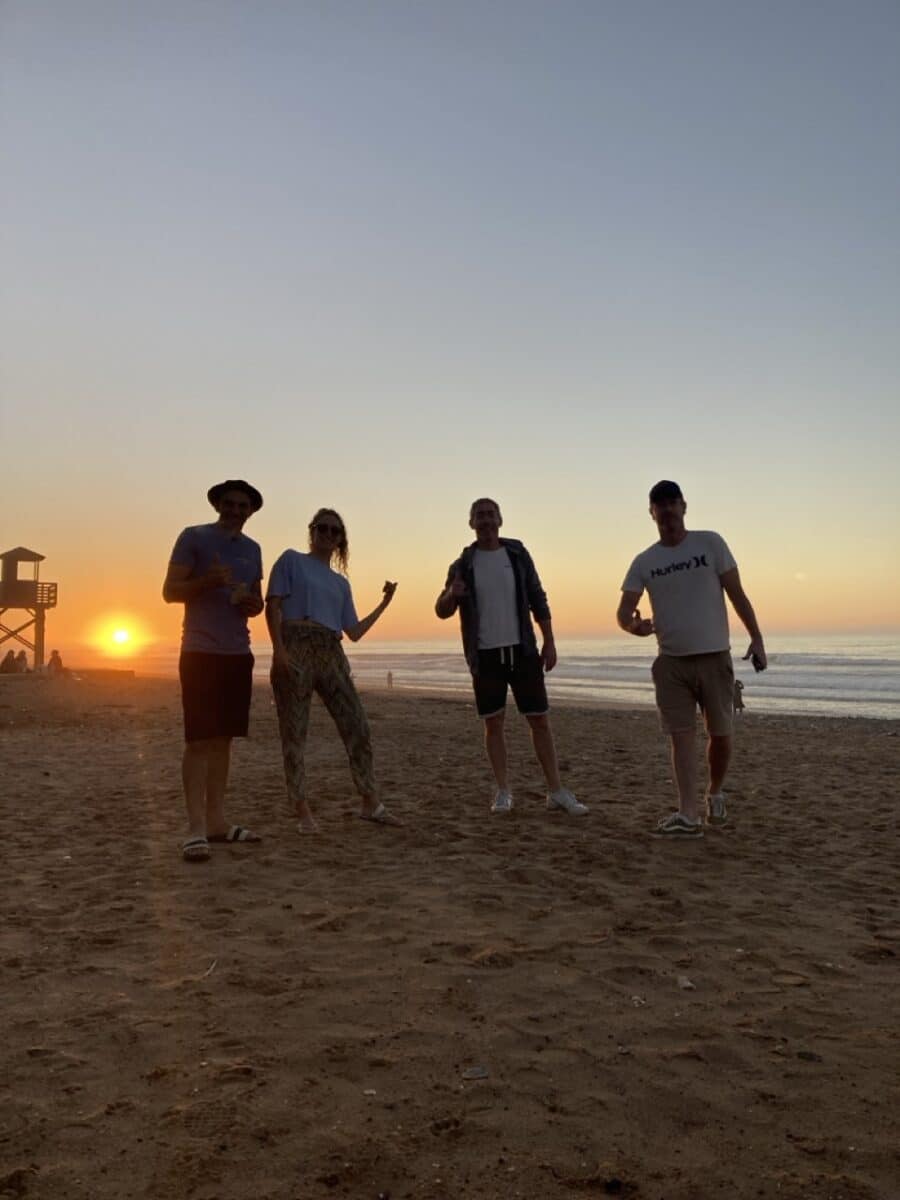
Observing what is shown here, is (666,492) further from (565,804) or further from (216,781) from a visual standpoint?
(216,781)

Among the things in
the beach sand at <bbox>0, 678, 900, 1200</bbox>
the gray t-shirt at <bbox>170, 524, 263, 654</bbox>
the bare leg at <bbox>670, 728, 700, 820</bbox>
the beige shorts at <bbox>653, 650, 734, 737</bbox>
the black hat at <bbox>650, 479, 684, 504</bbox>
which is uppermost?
the black hat at <bbox>650, 479, 684, 504</bbox>

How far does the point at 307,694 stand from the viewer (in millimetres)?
5363

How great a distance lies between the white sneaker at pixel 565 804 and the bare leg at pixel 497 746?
33cm

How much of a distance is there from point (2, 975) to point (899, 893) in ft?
12.5

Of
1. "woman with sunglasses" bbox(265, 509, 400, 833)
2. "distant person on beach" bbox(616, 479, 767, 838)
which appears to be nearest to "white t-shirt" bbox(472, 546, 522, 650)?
"woman with sunglasses" bbox(265, 509, 400, 833)

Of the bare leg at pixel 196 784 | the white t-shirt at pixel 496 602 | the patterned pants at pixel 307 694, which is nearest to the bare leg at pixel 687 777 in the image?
the white t-shirt at pixel 496 602

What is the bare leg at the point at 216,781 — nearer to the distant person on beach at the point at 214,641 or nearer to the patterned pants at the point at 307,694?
the distant person on beach at the point at 214,641

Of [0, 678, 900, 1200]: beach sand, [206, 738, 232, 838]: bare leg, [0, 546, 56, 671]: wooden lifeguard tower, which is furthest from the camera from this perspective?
[0, 546, 56, 671]: wooden lifeguard tower

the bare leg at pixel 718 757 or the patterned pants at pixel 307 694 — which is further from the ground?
the patterned pants at pixel 307 694

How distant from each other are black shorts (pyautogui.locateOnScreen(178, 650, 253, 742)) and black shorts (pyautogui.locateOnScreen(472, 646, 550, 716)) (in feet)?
5.26

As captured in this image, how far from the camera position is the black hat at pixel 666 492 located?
17.2 feet

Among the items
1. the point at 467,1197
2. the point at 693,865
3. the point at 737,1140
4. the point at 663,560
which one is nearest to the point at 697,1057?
the point at 737,1140

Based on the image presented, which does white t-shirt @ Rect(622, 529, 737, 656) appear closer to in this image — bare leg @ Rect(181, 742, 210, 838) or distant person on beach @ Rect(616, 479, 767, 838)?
distant person on beach @ Rect(616, 479, 767, 838)

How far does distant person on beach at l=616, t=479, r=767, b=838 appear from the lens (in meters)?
5.15
